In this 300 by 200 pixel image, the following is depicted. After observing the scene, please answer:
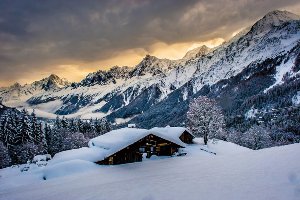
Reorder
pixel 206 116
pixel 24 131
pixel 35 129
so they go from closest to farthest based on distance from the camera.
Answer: pixel 206 116 → pixel 24 131 → pixel 35 129

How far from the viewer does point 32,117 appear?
84188mm

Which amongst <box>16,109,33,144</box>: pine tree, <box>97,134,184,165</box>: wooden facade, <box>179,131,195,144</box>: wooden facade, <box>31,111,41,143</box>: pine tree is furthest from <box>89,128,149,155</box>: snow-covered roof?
<box>31,111,41,143</box>: pine tree

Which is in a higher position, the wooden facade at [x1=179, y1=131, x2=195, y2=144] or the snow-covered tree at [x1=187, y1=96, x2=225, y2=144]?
the snow-covered tree at [x1=187, y1=96, x2=225, y2=144]

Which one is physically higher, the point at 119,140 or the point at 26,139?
the point at 26,139

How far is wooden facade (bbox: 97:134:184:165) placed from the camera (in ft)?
129

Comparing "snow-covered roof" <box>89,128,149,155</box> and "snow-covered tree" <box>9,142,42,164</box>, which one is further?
"snow-covered tree" <box>9,142,42,164</box>

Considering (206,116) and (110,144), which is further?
(206,116)

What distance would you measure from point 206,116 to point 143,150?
22224 mm

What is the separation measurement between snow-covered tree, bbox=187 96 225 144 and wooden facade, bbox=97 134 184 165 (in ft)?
51.1

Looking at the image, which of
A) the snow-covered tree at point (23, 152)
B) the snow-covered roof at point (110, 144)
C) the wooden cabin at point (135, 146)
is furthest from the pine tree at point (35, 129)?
the wooden cabin at point (135, 146)

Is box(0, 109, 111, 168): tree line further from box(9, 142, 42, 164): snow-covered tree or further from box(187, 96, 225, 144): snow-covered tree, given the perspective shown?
box(187, 96, 225, 144): snow-covered tree

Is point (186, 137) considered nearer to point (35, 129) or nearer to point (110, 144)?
point (110, 144)

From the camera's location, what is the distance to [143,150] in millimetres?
41719

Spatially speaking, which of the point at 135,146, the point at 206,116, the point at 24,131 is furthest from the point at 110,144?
the point at 24,131
